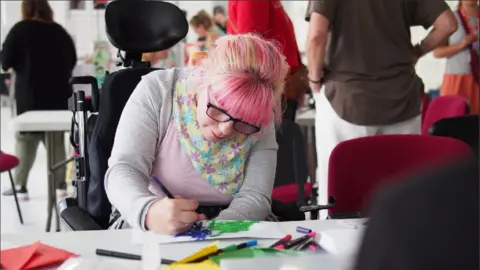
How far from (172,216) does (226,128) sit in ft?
0.92

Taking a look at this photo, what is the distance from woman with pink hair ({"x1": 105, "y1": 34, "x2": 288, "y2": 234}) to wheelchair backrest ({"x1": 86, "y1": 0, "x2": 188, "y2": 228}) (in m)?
0.15

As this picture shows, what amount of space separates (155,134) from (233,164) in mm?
217

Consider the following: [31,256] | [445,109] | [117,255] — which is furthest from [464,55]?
[31,256]

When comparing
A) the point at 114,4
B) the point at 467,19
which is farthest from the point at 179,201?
the point at 467,19

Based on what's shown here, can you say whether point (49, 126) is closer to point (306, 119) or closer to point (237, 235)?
point (306, 119)

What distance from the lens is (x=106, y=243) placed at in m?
1.26

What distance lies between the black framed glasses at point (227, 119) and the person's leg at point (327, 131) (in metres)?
0.92

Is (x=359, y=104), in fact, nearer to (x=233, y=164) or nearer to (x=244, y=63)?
(x=233, y=164)

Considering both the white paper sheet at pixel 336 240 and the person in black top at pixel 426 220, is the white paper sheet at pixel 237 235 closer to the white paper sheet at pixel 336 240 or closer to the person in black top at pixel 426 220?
the white paper sheet at pixel 336 240

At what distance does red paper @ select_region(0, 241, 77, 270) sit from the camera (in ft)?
3.59

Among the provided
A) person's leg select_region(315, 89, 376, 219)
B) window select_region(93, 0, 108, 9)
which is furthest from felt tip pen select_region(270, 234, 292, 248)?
window select_region(93, 0, 108, 9)

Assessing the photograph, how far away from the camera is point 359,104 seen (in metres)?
2.34

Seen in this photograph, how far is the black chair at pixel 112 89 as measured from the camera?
68.3 inches

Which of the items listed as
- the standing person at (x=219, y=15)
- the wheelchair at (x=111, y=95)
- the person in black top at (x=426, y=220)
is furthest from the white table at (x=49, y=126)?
the standing person at (x=219, y=15)
